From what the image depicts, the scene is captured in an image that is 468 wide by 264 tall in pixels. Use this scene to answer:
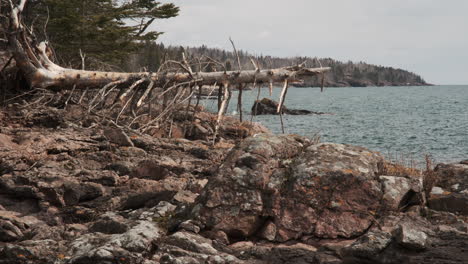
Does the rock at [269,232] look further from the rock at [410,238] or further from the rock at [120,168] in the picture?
the rock at [120,168]

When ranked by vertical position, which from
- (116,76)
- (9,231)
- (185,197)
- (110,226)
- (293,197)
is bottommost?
(9,231)

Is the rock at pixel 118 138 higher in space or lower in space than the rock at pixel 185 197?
higher

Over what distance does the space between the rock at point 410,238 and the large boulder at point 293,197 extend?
0.62 metres

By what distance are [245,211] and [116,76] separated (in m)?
7.44

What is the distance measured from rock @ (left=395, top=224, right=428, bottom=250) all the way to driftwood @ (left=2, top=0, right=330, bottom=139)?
6528 millimetres

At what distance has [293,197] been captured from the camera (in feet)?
17.4

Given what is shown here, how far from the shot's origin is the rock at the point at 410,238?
174 inches

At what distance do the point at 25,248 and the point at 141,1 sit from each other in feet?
66.2

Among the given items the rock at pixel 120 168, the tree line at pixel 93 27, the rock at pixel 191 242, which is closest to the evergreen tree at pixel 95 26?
the tree line at pixel 93 27

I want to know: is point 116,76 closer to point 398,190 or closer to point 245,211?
point 245,211

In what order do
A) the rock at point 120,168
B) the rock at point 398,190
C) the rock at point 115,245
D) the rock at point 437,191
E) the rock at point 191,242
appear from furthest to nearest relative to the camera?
the rock at point 120,168 → the rock at point 437,191 → the rock at point 398,190 → the rock at point 191,242 → the rock at point 115,245

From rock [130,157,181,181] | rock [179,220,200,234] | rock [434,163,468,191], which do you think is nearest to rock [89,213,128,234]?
rock [179,220,200,234]

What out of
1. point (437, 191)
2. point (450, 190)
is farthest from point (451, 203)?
point (450, 190)

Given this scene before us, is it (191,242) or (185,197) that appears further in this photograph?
(185,197)
